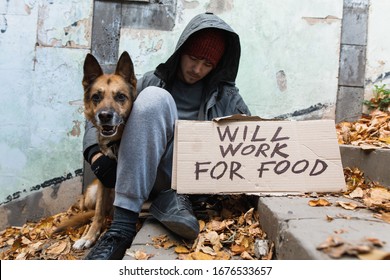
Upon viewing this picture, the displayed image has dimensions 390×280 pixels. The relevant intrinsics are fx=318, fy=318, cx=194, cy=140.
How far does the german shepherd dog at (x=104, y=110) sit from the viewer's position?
225 cm

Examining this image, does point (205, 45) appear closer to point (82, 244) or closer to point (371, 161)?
point (371, 161)

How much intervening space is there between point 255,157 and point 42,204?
288 centimetres

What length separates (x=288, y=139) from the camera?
2.27m

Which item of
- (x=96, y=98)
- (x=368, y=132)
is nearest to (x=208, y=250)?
(x=96, y=98)

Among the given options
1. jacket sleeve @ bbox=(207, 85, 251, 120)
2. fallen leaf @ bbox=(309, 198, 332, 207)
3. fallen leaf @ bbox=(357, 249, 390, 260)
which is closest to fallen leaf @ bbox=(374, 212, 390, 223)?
fallen leaf @ bbox=(309, 198, 332, 207)

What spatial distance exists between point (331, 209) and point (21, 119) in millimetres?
3505

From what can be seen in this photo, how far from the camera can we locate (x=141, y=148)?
201 cm

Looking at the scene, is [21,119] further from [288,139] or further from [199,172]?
[288,139]

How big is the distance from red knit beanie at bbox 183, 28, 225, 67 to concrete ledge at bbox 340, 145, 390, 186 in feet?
4.76

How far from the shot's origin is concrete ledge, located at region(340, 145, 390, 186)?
235 cm

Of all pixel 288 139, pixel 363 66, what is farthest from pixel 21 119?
pixel 363 66

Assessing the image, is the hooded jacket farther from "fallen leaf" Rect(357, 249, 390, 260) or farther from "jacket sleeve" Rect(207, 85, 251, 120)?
"fallen leaf" Rect(357, 249, 390, 260)

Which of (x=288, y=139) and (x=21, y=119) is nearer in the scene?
(x=288, y=139)

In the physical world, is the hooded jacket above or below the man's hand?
above
